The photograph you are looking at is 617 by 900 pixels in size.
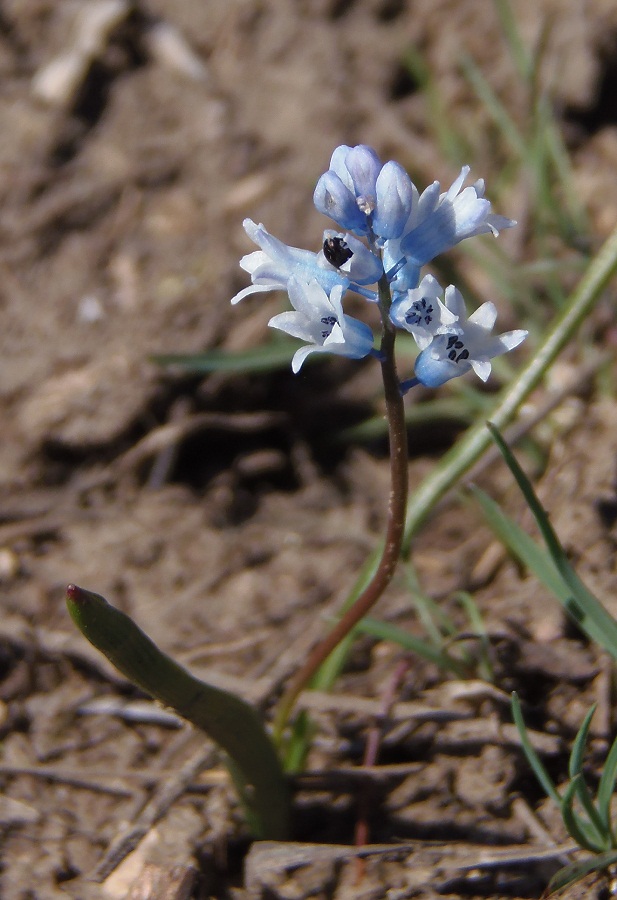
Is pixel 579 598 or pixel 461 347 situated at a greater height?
pixel 461 347

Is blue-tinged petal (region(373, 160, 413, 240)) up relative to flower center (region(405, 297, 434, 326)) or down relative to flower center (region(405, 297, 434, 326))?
up

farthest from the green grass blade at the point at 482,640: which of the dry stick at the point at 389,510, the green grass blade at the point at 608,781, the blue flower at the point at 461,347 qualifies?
the blue flower at the point at 461,347

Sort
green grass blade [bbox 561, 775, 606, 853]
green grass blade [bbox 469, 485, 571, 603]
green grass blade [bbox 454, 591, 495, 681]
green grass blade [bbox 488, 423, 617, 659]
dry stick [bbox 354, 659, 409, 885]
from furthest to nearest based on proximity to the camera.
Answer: green grass blade [bbox 454, 591, 495, 681], dry stick [bbox 354, 659, 409, 885], green grass blade [bbox 469, 485, 571, 603], green grass blade [bbox 488, 423, 617, 659], green grass blade [bbox 561, 775, 606, 853]

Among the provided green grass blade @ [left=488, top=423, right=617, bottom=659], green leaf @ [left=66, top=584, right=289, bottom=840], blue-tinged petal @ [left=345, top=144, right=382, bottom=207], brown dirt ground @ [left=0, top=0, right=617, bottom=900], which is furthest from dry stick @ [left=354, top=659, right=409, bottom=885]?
blue-tinged petal @ [left=345, top=144, right=382, bottom=207]

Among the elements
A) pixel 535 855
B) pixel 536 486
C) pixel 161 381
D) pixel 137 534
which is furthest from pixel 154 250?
pixel 535 855

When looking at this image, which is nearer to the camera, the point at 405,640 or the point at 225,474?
the point at 405,640

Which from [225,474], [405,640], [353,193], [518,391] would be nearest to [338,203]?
[353,193]

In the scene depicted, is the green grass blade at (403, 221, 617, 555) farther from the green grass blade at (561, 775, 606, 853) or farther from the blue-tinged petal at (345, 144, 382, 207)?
the blue-tinged petal at (345, 144, 382, 207)

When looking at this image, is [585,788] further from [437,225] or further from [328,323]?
[437,225]
